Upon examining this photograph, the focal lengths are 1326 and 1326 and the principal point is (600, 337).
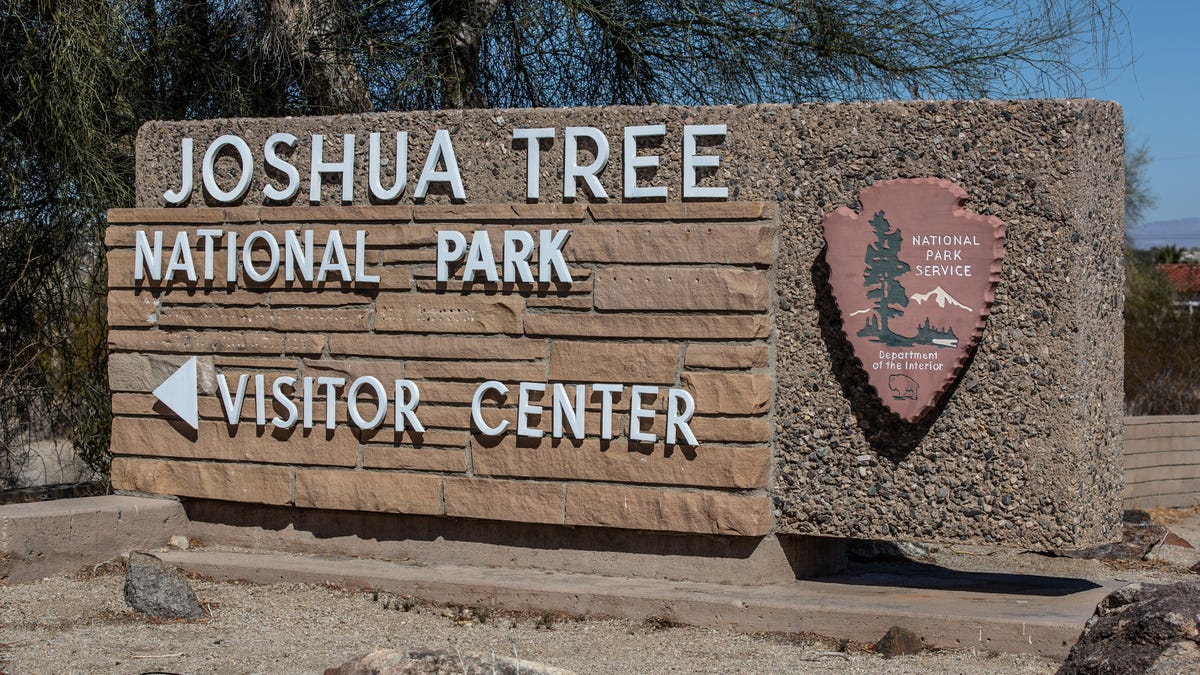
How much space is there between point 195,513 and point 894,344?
12.7 ft

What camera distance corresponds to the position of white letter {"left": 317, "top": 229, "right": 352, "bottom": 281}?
6.68 metres

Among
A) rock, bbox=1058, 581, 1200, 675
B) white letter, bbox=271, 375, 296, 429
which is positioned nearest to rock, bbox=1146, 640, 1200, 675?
rock, bbox=1058, 581, 1200, 675

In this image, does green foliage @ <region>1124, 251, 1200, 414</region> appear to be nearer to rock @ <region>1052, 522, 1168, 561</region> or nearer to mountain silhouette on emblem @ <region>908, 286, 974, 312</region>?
rock @ <region>1052, 522, 1168, 561</region>

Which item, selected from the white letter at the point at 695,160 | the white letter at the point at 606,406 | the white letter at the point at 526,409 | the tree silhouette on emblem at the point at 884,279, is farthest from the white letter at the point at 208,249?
the tree silhouette on emblem at the point at 884,279

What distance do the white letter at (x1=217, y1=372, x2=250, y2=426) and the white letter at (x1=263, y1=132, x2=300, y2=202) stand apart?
3.14 ft

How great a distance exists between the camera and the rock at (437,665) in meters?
3.92

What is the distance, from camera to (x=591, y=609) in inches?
235

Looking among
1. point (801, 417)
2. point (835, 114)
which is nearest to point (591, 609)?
point (801, 417)

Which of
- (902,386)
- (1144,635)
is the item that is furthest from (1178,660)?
(902,386)

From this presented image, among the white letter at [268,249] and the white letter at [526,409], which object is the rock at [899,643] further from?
the white letter at [268,249]

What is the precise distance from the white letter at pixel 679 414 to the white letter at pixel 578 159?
3.28 feet

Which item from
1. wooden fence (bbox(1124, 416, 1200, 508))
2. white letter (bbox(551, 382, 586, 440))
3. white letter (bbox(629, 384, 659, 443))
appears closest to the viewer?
white letter (bbox(629, 384, 659, 443))

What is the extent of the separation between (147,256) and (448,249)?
1.79 meters

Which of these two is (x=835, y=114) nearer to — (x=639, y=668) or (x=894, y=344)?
(x=894, y=344)
